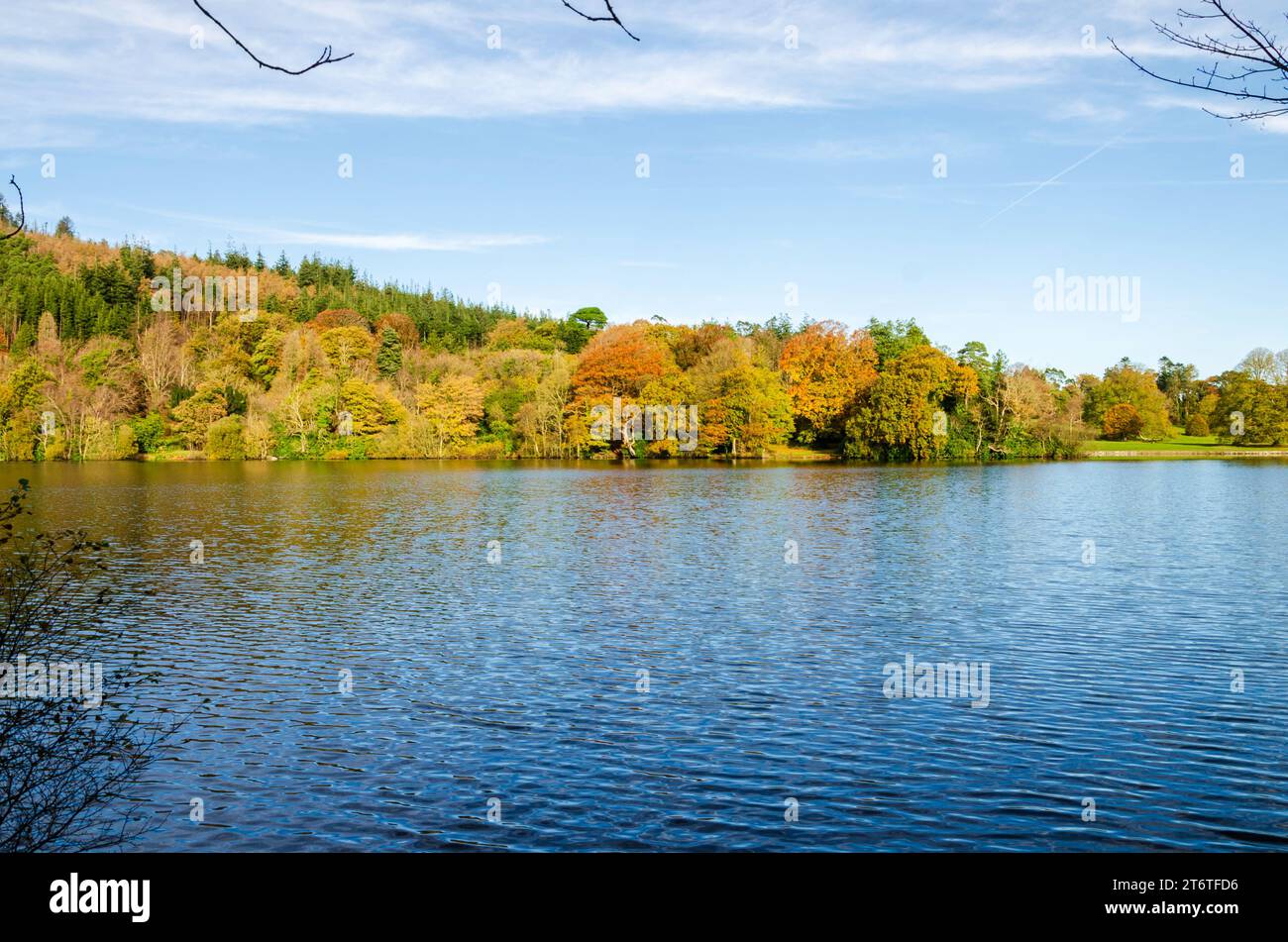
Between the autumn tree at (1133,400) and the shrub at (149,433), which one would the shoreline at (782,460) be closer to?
the shrub at (149,433)

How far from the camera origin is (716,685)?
1336 centimetres

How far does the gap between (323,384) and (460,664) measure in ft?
260

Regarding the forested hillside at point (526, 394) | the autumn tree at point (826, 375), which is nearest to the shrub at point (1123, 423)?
the forested hillside at point (526, 394)

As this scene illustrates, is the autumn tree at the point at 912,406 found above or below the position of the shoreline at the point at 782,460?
above

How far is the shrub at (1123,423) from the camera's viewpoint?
104500 mm

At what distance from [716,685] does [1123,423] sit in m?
105

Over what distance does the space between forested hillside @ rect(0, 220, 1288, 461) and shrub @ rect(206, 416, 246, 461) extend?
0.56 ft

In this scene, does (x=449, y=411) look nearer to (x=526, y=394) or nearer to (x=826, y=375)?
(x=526, y=394)

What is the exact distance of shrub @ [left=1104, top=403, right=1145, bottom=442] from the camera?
4114 inches

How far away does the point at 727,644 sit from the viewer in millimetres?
15766

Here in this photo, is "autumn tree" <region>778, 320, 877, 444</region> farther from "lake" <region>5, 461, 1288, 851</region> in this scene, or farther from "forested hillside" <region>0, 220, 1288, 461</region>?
"lake" <region>5, 461, 1288, 851</region>

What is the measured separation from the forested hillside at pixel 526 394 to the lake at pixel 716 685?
163 ft
